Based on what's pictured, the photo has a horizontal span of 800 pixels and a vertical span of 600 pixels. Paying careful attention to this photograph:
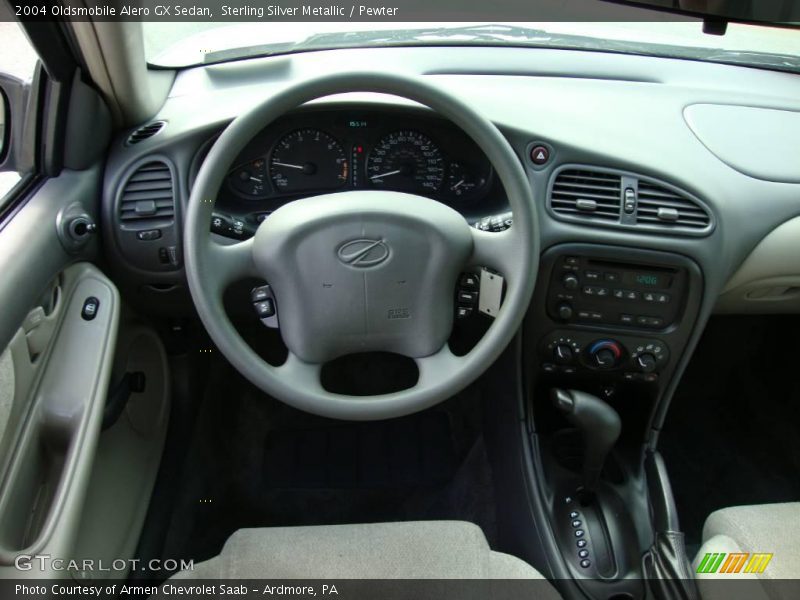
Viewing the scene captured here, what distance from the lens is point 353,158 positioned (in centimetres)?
154

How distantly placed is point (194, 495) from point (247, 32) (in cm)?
131

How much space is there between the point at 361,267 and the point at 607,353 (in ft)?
2.49

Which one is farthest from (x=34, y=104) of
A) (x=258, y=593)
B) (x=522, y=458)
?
(x=522, y=458)

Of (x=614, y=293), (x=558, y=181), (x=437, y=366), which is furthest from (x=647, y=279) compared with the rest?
(x=437, y=366)

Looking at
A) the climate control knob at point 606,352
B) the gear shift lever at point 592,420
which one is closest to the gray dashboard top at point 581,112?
the climate control knob at point 606,352

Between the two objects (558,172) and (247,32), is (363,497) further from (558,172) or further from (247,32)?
(247,32)

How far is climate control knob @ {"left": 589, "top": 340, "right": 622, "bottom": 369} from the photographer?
1.63 m

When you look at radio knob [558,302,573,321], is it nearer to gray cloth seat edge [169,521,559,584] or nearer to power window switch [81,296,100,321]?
gray cloth seat edge [169,521,559,584]

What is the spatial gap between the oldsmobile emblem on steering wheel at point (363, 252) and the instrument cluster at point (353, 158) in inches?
16.4

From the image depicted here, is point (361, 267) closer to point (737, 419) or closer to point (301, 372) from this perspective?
point (301, 372)

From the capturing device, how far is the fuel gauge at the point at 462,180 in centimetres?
157

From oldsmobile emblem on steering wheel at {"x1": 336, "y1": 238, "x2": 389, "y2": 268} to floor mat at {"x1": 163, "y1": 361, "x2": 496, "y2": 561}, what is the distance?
3.49 feet

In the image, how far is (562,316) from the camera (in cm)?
159

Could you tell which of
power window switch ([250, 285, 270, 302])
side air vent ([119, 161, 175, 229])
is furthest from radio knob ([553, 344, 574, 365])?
side air vent ([119, 161, 175, 229])
